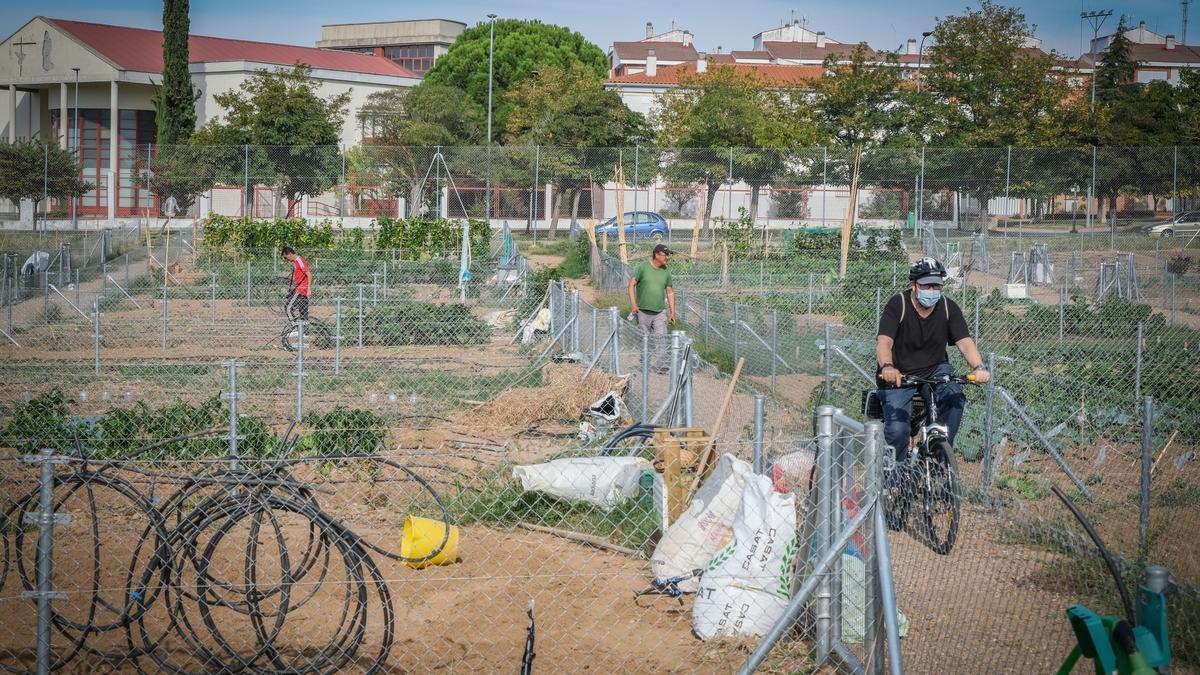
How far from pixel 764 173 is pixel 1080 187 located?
33.1 ft

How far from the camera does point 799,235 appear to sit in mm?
32188

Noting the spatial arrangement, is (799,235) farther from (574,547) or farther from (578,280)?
(574,547)

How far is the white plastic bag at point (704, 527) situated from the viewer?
20.5ft

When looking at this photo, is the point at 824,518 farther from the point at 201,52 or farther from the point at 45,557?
the point at 201,52

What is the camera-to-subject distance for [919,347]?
788 centimetres

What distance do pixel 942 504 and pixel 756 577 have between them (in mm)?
1888

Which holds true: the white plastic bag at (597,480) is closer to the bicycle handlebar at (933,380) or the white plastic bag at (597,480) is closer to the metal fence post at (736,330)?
the bicycle handlebar at (933,380)

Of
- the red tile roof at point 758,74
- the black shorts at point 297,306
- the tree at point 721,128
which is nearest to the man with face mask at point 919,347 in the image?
the black shorts at point 297,306

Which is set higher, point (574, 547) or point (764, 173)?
point (764, 173)

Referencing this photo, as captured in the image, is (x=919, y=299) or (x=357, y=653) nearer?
(x=357, y=653)

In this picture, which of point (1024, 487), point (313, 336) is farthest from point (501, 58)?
point (1024, 487)

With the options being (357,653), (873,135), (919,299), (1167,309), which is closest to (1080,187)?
(873,135)

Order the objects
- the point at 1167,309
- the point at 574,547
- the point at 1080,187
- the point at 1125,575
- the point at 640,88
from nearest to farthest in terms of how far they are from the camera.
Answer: the point at 1125,575 → the point at 574,547 → the point at 1167,309 → the point at 1080,187 → the point at 640,88

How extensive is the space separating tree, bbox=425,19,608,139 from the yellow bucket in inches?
2258
